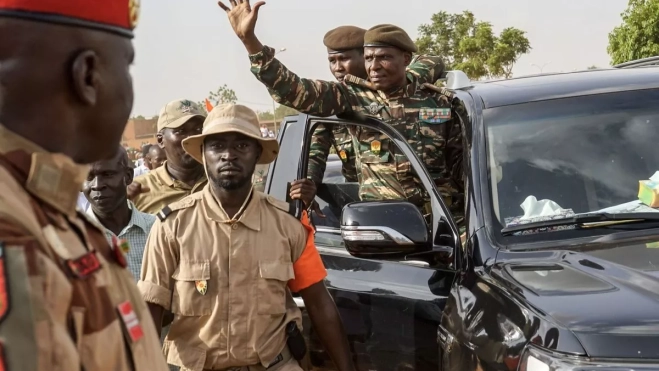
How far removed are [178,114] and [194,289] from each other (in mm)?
1920

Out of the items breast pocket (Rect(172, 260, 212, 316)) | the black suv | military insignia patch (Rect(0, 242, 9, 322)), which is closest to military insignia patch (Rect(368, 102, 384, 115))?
the black suv

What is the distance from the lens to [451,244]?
8.90 ft

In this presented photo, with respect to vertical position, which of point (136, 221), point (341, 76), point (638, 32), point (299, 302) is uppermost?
point (638, 32)

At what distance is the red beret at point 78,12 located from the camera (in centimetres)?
105

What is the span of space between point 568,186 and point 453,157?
857 mm

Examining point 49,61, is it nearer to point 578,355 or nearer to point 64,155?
point 64,155

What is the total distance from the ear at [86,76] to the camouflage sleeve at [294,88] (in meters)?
2.41

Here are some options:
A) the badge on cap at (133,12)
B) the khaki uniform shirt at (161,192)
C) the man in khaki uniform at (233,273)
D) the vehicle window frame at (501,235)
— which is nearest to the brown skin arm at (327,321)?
the man in khaki uniform at (233,273)

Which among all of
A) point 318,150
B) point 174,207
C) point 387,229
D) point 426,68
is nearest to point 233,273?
point 174,207

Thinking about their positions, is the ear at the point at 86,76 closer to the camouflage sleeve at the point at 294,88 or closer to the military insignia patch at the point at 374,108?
the camouflage sleeve at the point at 294,88

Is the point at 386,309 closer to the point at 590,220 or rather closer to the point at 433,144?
the point at 590,220

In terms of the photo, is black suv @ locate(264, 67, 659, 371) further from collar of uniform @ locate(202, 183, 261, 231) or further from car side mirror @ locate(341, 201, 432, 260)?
collar of uniform @ locate(202, 183, 261, 231)

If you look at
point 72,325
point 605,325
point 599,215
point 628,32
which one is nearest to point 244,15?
point 599,215

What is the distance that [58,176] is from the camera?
3.56 feet
